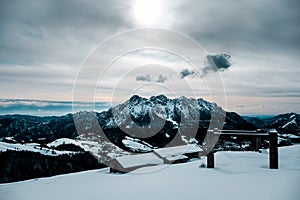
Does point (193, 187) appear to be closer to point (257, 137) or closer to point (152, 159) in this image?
point (257, 137)

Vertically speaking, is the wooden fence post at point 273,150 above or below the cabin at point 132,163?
above

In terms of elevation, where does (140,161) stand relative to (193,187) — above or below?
below

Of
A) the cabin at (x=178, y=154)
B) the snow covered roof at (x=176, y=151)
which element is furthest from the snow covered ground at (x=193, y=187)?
the snow covered roof at (x=176, y=151)

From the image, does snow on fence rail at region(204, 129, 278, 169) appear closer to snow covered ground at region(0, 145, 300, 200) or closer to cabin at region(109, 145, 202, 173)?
snow covered ground at region(0, 145, 300, 200)

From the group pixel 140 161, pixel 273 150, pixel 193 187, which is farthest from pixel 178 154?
pixel 193 187

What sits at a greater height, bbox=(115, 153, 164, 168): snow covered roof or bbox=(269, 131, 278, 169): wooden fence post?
bbox=(269, 131, 278, 169): wooden fence post

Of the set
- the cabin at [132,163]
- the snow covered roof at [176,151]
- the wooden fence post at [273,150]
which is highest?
the wooden fence post at [273,150]

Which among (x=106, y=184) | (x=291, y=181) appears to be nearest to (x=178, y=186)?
(x=106, y=184)

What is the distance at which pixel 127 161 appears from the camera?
32.2ft

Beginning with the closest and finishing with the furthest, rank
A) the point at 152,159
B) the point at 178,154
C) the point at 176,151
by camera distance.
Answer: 1. the point at 152,159
2. the point at 178,154
3. the point at 176,151

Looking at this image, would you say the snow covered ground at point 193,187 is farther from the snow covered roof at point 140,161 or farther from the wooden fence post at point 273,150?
the snow covered roof at point 140,161

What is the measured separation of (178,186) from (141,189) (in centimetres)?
75

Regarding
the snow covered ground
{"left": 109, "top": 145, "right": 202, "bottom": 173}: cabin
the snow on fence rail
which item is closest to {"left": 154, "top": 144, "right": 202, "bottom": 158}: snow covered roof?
{"left": 109, "top": 145, "right": 202, "bottom": 173}: cabin

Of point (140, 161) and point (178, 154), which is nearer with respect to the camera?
point (140, 161)
